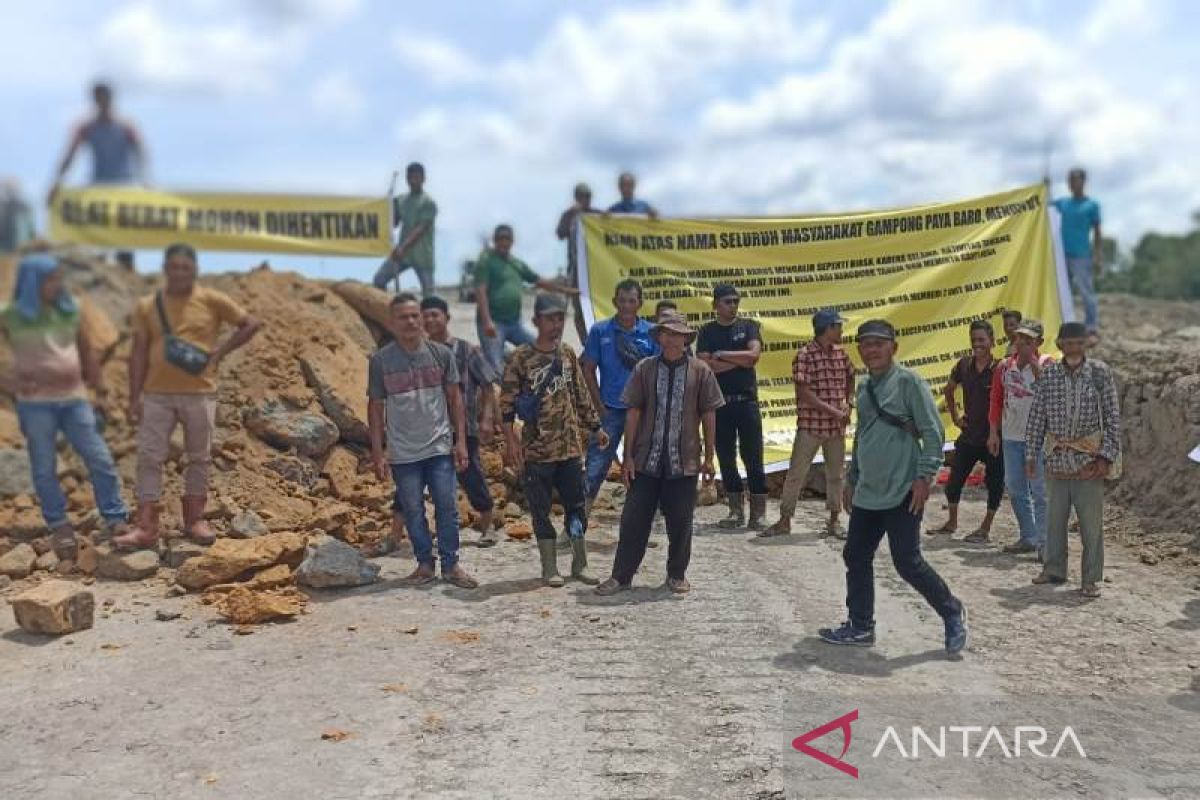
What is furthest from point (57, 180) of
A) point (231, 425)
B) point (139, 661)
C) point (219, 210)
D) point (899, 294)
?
point (899, 294)

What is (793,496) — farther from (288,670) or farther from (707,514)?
(288,670)

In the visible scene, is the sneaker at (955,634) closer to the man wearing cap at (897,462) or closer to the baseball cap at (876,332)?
the man wearing cap at (897,462)

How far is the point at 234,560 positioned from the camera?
653cm

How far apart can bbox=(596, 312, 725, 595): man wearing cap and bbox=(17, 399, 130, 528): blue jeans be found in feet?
11.5

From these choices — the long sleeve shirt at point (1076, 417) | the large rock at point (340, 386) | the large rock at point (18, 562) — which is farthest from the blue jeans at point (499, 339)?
the long sleeve shirt at point (1076, 417)

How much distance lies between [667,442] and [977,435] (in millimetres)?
3113

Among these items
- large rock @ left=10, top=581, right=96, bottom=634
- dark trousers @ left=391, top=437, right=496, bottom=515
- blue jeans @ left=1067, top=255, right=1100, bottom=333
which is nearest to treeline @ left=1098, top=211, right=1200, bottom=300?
blue jeans @ left=1067, top=255, right=1100, bottom=333

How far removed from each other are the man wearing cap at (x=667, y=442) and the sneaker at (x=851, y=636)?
3.80 ft

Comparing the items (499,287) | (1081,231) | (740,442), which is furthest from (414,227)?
(1081,231)

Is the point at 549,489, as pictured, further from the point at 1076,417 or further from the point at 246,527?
the point at 1076,417

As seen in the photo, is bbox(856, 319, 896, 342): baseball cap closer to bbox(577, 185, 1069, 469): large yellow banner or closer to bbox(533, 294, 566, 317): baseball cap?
bbox(533, 294, 566, 317): baseball cap

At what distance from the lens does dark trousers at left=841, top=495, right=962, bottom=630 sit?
5438 millimetres

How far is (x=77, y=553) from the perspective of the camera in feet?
23.1

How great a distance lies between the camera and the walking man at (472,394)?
703 centimetres
